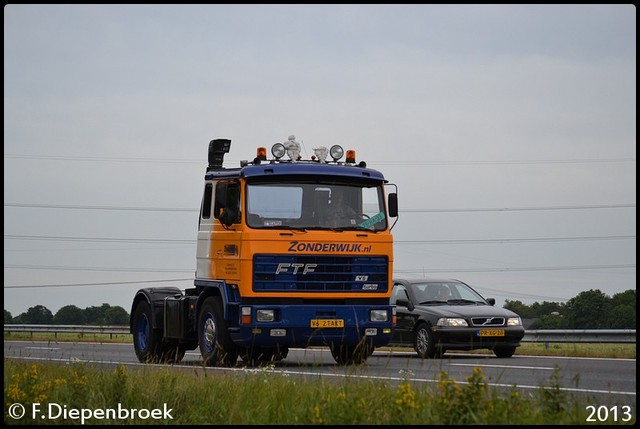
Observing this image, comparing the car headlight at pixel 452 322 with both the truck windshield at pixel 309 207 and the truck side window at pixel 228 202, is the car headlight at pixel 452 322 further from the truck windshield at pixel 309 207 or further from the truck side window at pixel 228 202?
the truck side window at pixel 228 202

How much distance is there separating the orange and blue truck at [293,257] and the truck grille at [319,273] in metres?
0.02

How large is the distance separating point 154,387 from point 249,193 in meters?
7.14

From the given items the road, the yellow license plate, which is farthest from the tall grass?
the yellow license plate

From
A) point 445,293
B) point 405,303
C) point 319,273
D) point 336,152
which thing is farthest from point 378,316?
point 445,293

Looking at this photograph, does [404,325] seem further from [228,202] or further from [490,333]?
[228,202]

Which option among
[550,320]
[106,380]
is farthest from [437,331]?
[550,320]

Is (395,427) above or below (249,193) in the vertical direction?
below

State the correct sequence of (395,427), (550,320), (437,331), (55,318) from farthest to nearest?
1. (55,318)
2. (550,320)
3. (437,331)
4. (395,427)

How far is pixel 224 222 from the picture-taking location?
1858 centimetres

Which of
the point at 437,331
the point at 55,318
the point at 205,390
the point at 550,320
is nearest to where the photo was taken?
the point at 205,390

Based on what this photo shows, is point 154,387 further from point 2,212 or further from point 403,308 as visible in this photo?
point 403,308

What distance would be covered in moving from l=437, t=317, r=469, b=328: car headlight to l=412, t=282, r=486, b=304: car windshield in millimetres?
1241

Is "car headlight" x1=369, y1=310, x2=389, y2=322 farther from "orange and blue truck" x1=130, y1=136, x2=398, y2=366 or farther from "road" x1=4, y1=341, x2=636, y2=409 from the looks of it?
"road" x1=4, y1=341, x2=636, y2=409

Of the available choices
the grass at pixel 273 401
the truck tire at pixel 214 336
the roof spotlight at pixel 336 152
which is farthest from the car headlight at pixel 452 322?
the grass at pixel 273 401
